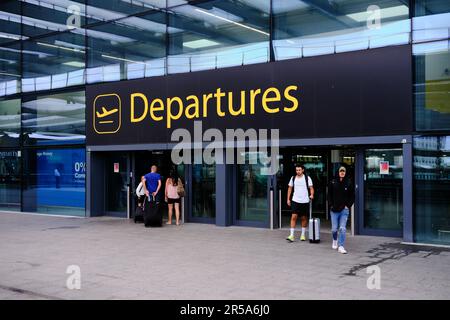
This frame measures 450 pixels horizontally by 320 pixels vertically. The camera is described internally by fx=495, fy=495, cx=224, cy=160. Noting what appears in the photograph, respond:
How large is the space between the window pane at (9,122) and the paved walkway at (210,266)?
23.0 feet

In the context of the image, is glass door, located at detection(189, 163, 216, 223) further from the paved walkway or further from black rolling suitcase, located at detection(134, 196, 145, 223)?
the paved walkway

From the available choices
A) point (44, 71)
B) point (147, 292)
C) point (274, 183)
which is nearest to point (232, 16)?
point (274, 183)

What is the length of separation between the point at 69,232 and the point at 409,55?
8938 millimetres

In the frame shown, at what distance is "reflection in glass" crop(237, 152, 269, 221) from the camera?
12836 millimetres

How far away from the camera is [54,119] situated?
55.0 ft

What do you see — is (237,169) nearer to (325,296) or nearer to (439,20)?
(439,20)

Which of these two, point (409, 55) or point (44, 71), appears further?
point (44, 71)

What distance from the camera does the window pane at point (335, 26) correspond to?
10.8 m

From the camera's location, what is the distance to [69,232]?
12328 mm

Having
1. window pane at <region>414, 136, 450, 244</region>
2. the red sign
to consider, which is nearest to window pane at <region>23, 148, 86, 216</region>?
the red sign

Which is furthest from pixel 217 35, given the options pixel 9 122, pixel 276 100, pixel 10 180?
pixel 10 180

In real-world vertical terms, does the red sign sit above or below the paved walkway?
above

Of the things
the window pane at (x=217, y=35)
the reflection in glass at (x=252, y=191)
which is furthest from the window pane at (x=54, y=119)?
the reflection in glass at (x=252, y=191)

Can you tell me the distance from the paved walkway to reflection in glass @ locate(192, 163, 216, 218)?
5.07 ft
